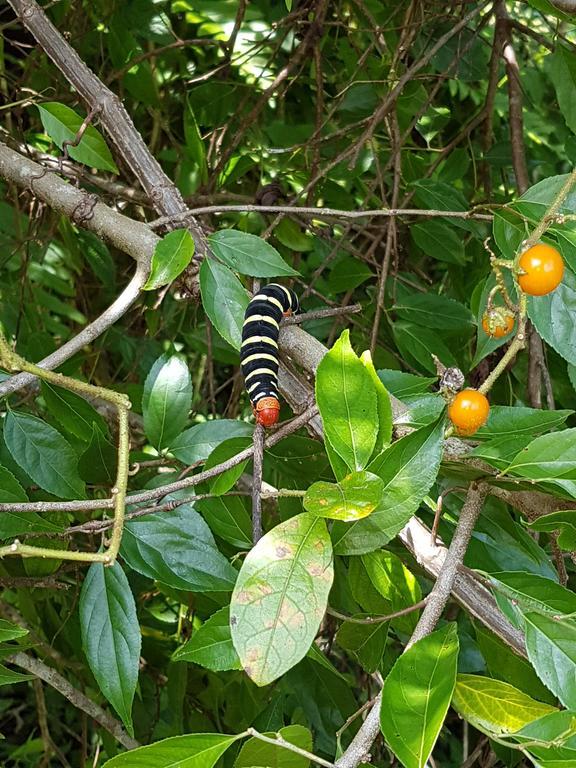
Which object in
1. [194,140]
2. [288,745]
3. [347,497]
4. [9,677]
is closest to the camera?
[288,745]

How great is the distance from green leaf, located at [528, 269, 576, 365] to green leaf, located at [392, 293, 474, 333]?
590 mm

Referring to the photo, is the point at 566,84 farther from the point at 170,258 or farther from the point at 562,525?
the point at 562,525

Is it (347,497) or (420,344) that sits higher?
(347,497)

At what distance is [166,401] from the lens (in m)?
1.47

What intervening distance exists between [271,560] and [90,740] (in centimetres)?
271

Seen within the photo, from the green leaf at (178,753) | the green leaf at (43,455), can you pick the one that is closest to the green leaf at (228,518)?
the green leaf at (43,455)

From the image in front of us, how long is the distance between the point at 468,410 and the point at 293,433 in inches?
20.8

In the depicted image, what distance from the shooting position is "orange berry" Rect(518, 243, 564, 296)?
3.43 feet

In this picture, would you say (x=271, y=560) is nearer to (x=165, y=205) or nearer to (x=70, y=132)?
(x=165, y=205)

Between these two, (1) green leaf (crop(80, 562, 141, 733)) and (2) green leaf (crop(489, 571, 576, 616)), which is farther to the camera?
(1) green leaf (crop(80, 562, 141, 733))

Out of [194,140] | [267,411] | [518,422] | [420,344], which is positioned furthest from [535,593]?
[194,140]

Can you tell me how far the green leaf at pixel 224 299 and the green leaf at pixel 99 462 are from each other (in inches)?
10.2

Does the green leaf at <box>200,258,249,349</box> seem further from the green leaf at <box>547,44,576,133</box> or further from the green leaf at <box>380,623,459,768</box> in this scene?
the green leaf at <box>547,44,576,133</box>

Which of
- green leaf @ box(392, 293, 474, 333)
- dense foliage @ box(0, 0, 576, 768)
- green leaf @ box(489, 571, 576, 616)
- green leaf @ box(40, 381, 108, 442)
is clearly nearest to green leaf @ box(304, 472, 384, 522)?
dense foliage @ box(0, 0, 576, 768)
